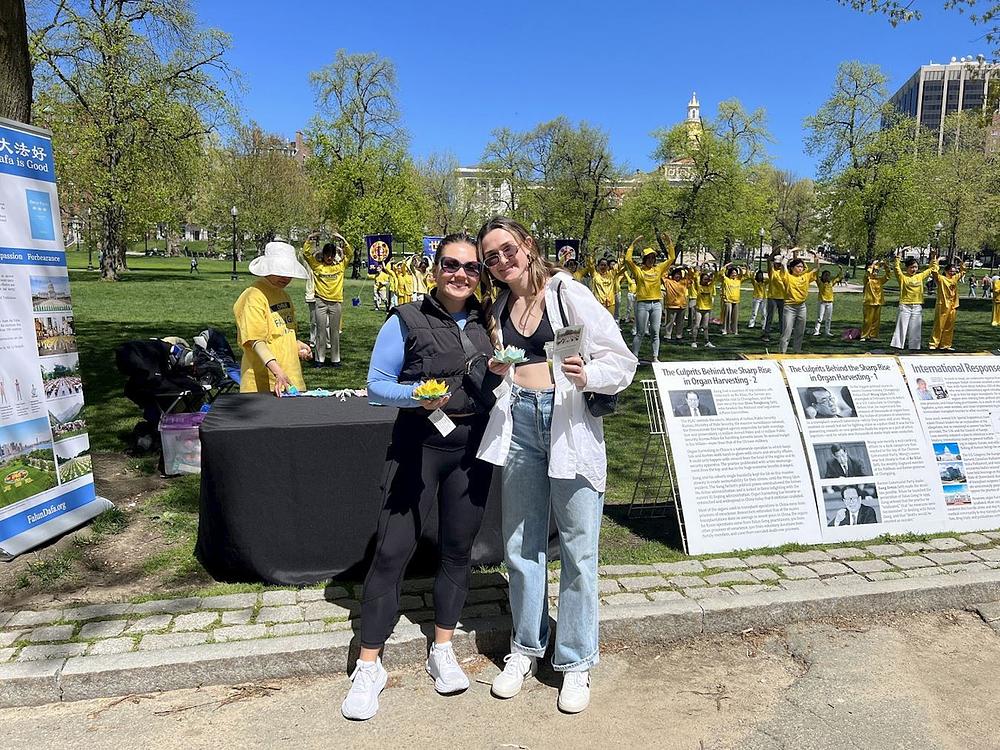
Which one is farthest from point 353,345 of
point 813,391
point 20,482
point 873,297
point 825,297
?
point 873,297

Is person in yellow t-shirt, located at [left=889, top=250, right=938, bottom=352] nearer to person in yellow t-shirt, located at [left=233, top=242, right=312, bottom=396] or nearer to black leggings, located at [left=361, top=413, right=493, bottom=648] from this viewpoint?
person in yellow t-shirt, located at [left=233, top=242, right=312, bottom=396]

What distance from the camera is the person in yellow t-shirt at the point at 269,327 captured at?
16.2 feet

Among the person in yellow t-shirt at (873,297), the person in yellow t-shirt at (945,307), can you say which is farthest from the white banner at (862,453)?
the person in yellow t-shirt at (873,297)

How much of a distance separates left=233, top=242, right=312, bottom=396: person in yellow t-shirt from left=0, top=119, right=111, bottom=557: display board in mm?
1180

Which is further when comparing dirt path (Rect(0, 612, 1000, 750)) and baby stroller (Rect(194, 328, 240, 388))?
baby stroller (Rect(194, 328, 240, 388))

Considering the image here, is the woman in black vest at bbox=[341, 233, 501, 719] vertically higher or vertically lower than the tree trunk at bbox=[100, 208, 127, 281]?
lower

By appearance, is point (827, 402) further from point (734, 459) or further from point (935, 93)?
point (935, 93)

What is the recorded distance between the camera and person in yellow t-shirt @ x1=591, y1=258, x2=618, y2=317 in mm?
17219

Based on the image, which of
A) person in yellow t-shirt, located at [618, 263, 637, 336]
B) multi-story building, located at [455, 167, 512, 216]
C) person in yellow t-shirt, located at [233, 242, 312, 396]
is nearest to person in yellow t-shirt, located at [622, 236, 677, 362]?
person in yellow t-shirt, located at [618, 263, 637, 336]

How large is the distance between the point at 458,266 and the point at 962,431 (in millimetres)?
4069

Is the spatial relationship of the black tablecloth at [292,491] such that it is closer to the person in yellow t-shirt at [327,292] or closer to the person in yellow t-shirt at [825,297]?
the person in yellow t-shirt at [327,292]

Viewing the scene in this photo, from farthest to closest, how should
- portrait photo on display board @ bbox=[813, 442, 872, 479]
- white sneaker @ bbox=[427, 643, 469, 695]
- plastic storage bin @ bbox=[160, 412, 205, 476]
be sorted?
1. plastic storage bin @ bbox=[160, 412, 205, 476]
2. portrait photo on display board @ bbox=[813, 442, 872, 479]
3. white sneaker @ bbox=[427, 643, 469, 695]

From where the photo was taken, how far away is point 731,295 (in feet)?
62.6

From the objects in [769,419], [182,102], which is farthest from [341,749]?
[182,102]
